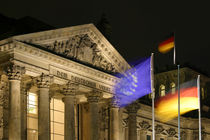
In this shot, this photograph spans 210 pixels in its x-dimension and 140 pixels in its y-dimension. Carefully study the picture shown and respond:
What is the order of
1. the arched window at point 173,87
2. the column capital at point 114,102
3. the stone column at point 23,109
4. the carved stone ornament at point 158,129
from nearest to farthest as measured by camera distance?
the stone column at point 23,109
the column capital at point 114,102
the carved stone ornament at point 158,129
the arched window at point 173,87

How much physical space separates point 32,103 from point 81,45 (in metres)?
7.69

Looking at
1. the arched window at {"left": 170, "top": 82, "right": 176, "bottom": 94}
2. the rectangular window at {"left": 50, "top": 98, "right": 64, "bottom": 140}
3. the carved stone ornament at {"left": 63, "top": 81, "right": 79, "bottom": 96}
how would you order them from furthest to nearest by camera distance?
the arched window at {"left": 170, "top": 82, "right": 176, "bottom": 94} → the rectangular window at {"left": 50, "top": 98, "right": 64, "bottom": 140} → the carved stone ornament at {"left": 63, "top": 81, "right": 79, "bottom": 96}

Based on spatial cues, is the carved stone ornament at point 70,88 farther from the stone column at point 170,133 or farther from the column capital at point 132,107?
the stone column at point 170,133

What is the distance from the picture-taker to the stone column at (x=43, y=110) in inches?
1464

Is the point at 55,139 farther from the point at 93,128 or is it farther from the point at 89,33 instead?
the point at 89,33

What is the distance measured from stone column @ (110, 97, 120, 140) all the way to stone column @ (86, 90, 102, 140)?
9.20 ft

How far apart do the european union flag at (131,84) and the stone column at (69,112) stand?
23.9 ft

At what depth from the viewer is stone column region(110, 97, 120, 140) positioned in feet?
151

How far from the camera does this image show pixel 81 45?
137 ft

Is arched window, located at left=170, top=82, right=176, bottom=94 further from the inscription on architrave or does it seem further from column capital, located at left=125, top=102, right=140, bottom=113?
the inscription on architrave

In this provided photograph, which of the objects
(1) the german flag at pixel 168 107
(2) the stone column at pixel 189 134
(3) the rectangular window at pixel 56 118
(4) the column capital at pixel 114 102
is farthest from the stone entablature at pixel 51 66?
(2) the stone column at pixel 189 134

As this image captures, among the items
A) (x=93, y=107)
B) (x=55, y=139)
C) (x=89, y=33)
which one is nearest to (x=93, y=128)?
(x=93, y=107)

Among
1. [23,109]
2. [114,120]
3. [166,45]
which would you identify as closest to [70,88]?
[23,109]

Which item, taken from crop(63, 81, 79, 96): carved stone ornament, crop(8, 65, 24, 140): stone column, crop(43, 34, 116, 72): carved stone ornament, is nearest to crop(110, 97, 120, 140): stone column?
crop(43, 34, 116, 72): carved stone ornament
